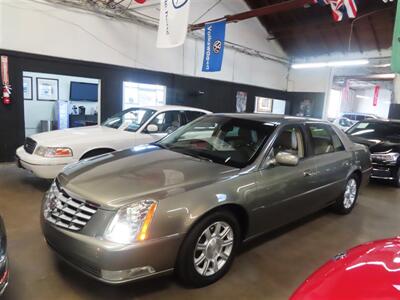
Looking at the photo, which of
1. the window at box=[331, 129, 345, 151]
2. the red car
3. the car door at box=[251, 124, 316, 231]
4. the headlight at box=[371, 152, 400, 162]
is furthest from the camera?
the headlight at box=[371, 152, 400, 162]

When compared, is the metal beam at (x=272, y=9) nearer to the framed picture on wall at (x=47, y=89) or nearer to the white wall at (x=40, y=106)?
the white wall at (x=40, y=106)

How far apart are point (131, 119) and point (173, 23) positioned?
6.91 feet

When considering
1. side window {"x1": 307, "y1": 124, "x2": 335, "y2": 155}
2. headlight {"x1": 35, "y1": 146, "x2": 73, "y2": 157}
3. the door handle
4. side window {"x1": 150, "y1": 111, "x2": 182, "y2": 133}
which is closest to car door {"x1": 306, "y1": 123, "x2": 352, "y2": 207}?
side window {"x1": 307, "y1": 124, "x2": 335, "y2": 155}

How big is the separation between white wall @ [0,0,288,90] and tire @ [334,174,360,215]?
6612 mm

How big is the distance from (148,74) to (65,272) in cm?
737

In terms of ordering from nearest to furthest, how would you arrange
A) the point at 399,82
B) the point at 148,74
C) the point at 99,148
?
1. the point at 99,148
2. the point at 148,74
3. the point at 399,82

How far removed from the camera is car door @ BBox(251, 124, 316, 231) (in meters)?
2.83

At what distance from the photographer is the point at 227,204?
8.23 ft

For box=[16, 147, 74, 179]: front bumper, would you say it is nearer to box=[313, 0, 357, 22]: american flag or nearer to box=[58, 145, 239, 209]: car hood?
box=[58, 145, 239, 209]: car hood

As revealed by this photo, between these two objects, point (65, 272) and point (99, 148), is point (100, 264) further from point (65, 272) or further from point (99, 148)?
point (99, 148)

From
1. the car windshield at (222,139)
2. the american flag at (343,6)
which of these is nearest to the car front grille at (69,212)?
the car windshield at (222,139)

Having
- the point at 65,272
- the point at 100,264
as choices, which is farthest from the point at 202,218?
the point at 65,272

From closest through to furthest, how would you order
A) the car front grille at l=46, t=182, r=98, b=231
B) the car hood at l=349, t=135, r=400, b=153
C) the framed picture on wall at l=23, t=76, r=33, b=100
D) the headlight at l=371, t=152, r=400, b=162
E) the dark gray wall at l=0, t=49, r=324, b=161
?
the car front grille at l=46, t=182, r=98, b=231 < the headlight at l=371, t=152, r=400, b=162 < the car hood at l=349, t=135, r=400, b=153 < the dark gray wall at l=0, t=49, r=324, b=161 < the framed picture on wall at l=23, t=76, r=33, b=100

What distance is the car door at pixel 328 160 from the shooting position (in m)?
3.57
